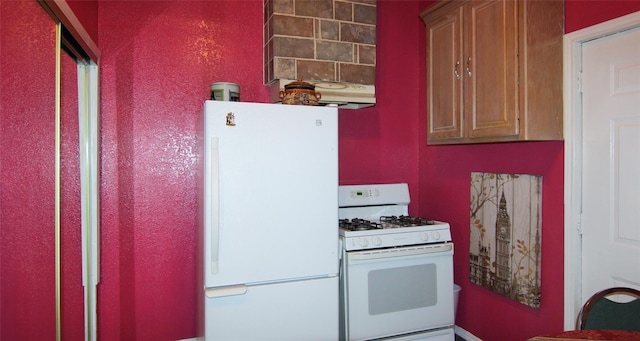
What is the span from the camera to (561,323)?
227cm

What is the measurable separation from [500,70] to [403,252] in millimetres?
1125

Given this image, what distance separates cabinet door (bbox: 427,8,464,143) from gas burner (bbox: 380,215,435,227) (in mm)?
545

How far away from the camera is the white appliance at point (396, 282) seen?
2.43 m

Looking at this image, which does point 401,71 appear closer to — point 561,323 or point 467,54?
point 467,54

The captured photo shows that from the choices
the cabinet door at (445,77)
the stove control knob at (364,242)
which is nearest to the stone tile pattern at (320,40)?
the cabinet door at (445,77)

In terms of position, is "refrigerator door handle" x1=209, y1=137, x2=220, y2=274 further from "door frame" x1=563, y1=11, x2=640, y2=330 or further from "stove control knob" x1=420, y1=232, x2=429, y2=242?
"door frame" x1=563, y1=11, x2=640, y2=330

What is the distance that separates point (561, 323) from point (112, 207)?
8.60 feet

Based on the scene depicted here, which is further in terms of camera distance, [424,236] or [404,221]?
[404,221]

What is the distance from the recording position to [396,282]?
251 cm

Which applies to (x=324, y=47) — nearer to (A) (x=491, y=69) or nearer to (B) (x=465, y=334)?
(A) (x=491, y=69)

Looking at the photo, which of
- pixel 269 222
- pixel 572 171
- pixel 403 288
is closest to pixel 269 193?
pixel 269 222

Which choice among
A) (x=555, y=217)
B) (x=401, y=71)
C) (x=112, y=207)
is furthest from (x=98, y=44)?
(x=555, y=217)

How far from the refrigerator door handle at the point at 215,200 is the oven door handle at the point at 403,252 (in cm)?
74

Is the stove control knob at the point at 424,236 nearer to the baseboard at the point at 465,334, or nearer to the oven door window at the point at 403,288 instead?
the oven door window at the point at 403,288
